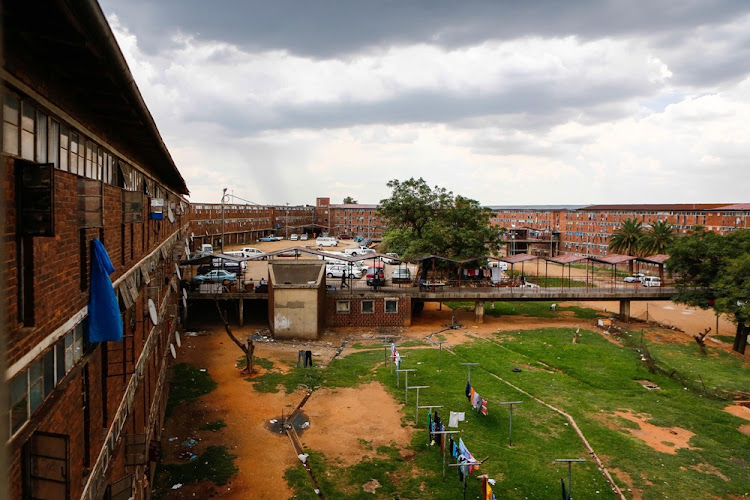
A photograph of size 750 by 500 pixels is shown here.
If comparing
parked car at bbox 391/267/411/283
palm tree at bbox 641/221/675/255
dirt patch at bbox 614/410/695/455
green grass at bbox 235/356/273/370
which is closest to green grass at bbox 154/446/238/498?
green grass at bbox 235/356/273/370

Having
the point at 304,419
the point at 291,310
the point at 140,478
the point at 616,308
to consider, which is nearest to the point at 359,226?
the point at 616,308

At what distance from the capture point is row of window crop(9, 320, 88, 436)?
152 inches

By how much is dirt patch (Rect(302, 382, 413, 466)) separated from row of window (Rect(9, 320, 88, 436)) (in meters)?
10.1

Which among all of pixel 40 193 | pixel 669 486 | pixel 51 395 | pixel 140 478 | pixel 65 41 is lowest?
pixel 669 486

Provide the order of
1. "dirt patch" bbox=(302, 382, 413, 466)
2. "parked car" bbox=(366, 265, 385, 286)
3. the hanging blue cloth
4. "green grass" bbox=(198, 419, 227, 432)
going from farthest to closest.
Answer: "parked car" bbox=(366, 265, 385, 286) < "green grass" bbox=(198, 419, 227, 432) < "dirt patch" bbox=(302, 382, 413, 466) < the hanging blue cloth

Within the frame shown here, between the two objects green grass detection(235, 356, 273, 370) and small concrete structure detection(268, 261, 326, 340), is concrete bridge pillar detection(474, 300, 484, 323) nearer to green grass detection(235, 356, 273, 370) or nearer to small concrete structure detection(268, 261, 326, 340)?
small concrete structure detection(268, 261, 326, 340)

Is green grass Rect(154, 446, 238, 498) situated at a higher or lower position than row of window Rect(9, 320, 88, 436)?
lower

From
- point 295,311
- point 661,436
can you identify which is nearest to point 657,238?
point 661,436

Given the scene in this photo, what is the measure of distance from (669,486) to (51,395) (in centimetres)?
1428

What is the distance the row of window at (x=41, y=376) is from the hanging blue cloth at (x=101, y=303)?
0.16 meters

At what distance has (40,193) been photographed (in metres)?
4.02

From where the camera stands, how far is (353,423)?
16641 mm

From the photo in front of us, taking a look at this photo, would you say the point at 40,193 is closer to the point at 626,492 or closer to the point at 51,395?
the point at 51,395

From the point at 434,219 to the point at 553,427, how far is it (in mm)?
25494
